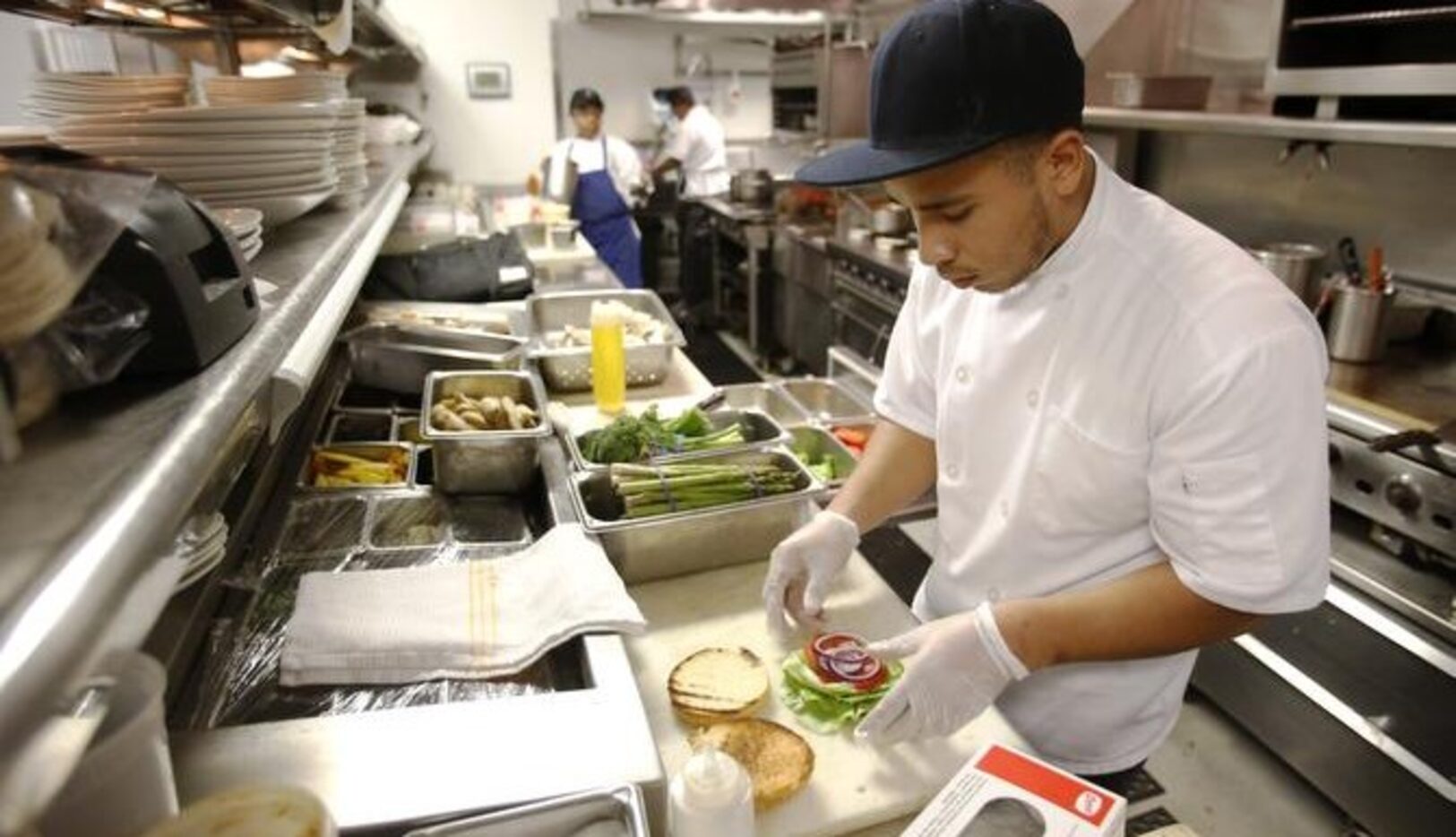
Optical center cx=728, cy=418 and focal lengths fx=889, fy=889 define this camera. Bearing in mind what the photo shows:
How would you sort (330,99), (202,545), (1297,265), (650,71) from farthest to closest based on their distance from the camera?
(650,71), (1297,265), (330,99), (202,545)

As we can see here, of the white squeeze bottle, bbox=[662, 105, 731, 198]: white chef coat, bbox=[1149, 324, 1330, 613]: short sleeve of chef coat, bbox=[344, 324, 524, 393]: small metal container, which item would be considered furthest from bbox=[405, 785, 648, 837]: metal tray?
bbox=[662, 105, 731, 198]: white chef coat

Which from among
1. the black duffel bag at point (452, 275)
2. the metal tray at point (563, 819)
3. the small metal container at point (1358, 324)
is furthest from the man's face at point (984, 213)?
the black duffel bag at point (452, 275)

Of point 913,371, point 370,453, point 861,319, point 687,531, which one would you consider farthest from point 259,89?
point 861,319

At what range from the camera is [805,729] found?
1359 mm

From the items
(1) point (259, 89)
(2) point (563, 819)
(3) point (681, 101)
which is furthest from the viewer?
(3) point (681, 101)

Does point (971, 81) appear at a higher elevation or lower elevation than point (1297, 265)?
higher

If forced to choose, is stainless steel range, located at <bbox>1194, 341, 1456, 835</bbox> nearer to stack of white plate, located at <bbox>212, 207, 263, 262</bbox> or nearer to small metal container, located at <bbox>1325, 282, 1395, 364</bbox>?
small metal container, located at <bbox>1325, 282, 1395, 364</bbox>

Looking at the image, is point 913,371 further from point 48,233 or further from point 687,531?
point 48,233

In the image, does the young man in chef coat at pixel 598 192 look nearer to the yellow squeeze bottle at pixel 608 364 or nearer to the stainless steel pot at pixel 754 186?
the stainless steel pot at pixel 754 186

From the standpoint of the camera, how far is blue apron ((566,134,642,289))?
7129mm

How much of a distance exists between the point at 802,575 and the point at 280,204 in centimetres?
123

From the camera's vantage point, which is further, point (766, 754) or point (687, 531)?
point (687, 531)

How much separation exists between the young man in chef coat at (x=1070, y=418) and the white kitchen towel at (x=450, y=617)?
34 cm

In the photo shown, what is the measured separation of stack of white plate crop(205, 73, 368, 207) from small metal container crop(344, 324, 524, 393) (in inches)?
18.0
